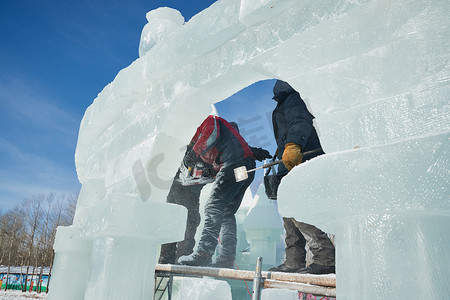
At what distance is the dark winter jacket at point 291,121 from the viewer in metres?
2.41

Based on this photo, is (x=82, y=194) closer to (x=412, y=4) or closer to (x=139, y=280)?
(x=139, y=280)

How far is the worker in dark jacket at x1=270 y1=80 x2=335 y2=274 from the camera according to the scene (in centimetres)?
225

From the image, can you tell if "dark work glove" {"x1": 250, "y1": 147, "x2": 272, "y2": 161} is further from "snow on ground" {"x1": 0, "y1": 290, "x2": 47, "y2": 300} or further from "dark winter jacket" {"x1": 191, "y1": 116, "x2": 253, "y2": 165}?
"snow on ground" {"x1": 0, "y1": 290, "x2": 47, "y2": 300}

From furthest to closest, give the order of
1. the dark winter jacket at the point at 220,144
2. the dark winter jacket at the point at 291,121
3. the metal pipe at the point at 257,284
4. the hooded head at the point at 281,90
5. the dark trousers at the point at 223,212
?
the dark winter jacket at the point at 220,144, the dark trousers at the point at 223,212, the hooded head at the point at 281,90, the dark winter jacket at the point at 291,121, the metal pipe at the point at 257,284

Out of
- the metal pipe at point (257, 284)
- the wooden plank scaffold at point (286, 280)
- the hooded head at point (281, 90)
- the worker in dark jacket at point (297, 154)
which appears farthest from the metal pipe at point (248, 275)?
the hooded head at point (281, 90)

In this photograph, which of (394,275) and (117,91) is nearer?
(394,275)

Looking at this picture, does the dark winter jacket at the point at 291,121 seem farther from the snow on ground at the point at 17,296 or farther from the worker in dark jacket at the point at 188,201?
the snow on ground at the point at 17,296

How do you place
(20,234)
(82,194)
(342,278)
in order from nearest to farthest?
(342,278), (82,194), (20,234)

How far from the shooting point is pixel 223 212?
120 inches

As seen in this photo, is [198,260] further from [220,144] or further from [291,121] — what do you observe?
[291,121]

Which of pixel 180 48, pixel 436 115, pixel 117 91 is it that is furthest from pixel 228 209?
pixel 436 115

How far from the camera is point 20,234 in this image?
26172mm

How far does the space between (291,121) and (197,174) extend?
147cm

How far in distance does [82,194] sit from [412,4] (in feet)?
9.61
